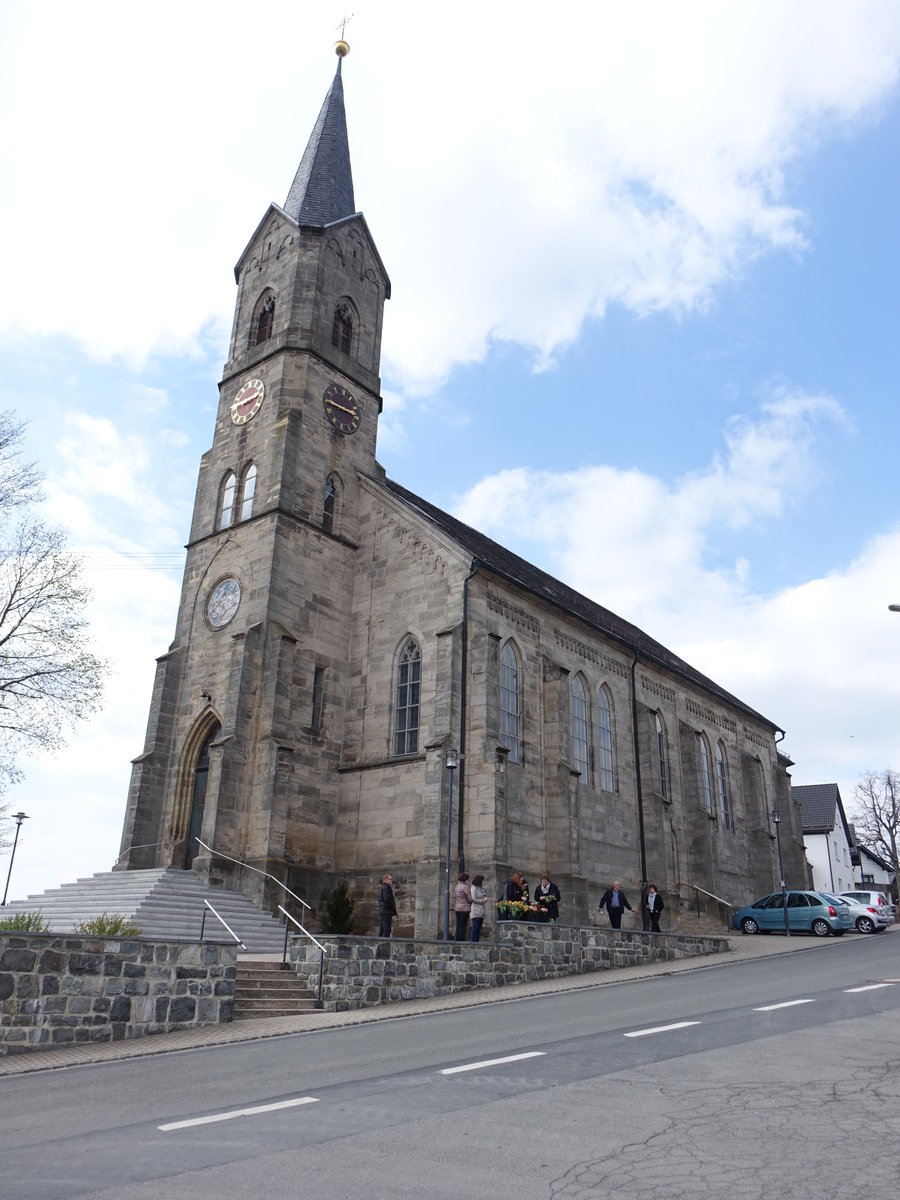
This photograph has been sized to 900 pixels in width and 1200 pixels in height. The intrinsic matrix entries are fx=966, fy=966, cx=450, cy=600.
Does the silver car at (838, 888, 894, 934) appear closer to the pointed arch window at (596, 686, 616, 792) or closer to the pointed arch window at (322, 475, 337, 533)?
the pointed arch window at (596, 686, 616, 792)

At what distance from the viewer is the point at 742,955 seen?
73.3 feet

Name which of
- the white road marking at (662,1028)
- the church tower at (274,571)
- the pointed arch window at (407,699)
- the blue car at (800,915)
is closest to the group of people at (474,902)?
the church tower at (274,571)

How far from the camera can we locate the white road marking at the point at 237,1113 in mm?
6816

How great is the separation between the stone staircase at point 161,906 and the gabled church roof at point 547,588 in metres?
10.2

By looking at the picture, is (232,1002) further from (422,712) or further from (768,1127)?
(422,712)

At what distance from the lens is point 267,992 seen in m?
14.7

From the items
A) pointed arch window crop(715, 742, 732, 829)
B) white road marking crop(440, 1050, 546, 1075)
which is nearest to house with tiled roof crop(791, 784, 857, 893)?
pointed arch window crop(715, 742, 732, 829)

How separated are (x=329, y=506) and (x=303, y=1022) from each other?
680 inches

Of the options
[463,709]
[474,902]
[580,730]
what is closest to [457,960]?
[474,902]

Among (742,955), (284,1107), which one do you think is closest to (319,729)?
(742,955)

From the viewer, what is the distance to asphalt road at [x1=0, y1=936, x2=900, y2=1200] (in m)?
5.19

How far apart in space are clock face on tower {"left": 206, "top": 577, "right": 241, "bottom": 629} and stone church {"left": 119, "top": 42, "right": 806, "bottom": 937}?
0.08 meters

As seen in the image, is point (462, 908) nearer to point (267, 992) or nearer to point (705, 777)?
point (267, 992)

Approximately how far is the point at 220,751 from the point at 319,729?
288 cm
